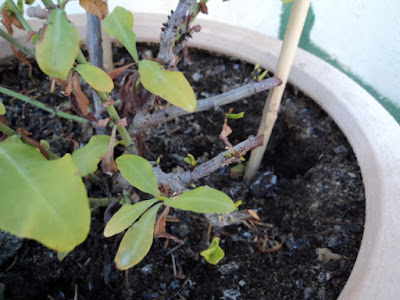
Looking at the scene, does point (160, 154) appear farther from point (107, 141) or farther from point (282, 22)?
point (282, 22)

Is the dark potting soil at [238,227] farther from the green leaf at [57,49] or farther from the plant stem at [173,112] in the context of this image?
the green leaf at [57,49]

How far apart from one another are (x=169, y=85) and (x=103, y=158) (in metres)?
0.13

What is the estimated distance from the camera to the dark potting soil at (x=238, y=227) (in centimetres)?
63

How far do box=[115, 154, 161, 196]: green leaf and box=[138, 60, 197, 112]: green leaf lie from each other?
0.10m

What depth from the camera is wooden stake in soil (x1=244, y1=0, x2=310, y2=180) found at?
1.83 feet

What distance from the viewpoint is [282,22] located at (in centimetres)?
134

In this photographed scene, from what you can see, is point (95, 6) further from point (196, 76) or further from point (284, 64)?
point (196, 76)

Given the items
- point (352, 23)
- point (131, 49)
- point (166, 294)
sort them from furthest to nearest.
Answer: point (352, 23) → point (166, 294) → point (131, 49)

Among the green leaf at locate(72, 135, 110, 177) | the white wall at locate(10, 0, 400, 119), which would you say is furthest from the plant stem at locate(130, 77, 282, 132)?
the white wall at locate(10, 0, 400, 119)

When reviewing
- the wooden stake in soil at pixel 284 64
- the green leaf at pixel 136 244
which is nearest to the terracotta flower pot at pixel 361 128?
the wooden stake in soil at pixel 284 64

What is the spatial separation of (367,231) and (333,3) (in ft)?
3.12

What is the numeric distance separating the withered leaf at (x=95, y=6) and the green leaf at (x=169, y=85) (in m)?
0.08

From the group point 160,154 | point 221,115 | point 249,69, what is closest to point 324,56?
point 249,69

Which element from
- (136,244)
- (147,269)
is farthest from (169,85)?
(147,269)
